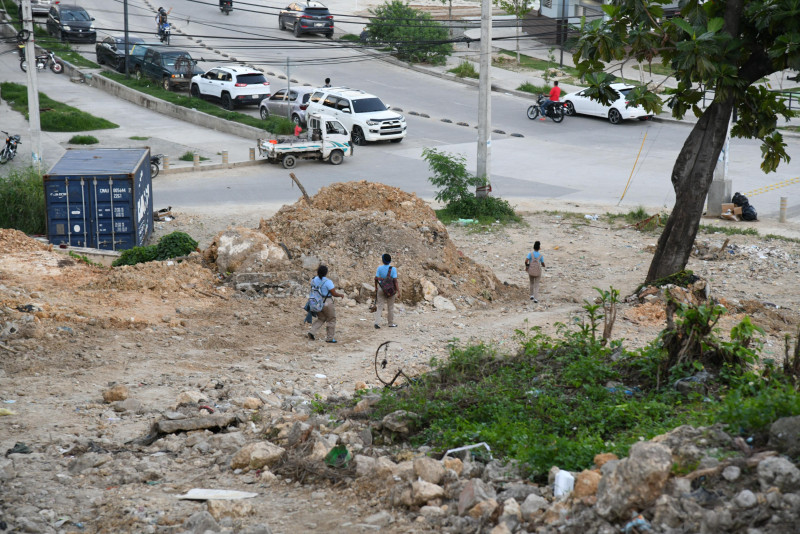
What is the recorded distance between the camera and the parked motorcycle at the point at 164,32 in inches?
1786

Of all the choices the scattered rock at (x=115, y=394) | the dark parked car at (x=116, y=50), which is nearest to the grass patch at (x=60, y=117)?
the dark parked car at (x=116, y=50)

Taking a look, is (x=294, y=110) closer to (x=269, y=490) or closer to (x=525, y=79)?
(x=525, y=79)

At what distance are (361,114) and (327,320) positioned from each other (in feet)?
63.5

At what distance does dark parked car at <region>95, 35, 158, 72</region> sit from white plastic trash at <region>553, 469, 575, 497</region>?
3871 centimetres

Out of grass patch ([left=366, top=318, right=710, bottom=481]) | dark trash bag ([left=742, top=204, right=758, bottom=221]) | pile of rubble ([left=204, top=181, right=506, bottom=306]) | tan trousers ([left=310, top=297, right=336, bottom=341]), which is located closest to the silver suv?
pile of rubble ([left=204, top=181, right=506, bottom=306])

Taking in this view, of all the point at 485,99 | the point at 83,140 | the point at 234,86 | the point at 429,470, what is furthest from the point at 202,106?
the point at 429,470

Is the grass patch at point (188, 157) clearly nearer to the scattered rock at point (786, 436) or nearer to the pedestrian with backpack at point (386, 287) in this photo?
the pedestrian with backpack at point (386, 287)

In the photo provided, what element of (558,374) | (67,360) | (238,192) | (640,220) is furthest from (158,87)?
(558,374)

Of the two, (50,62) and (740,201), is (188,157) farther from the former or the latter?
(50,62)

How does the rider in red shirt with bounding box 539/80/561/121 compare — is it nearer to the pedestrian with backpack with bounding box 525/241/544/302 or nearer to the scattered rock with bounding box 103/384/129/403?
the pedestrian with backpack with bounding box 525/241/544/302

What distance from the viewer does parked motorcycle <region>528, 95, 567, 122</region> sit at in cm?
3525

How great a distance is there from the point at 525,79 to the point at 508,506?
122 feet

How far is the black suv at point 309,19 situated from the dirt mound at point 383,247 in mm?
31121

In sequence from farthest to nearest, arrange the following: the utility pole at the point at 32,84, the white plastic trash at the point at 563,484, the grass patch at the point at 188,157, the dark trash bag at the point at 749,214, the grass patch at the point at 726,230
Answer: the grass patch at the point at 188,157
the utility pole at the point at 32,84
the dark trash bag at the point at 749,214
the grass patch at the point at 726,230
the white plastic trash at the point at 563,484
